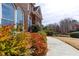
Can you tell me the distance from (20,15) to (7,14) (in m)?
1.00

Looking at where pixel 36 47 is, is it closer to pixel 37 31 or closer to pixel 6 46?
pixel 6 46

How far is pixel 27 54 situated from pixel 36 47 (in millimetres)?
317

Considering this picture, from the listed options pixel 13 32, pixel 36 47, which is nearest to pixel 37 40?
pixel 36 47

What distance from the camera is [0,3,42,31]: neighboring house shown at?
9.24 m

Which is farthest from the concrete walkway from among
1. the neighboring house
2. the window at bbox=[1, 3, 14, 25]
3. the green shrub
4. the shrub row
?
the window at bbox=[1, 3, 14, 25]

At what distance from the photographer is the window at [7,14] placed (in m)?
9.08

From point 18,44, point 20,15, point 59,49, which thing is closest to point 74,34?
point 59,49

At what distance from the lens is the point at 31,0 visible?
8633 millimetres

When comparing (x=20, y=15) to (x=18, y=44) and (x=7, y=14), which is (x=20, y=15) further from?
(x=18, y=44)

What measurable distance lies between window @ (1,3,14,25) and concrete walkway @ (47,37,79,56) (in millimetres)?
1499

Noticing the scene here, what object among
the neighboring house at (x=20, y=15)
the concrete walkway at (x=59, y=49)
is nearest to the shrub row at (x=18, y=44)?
the concrete walkway at (x=59, y=49)

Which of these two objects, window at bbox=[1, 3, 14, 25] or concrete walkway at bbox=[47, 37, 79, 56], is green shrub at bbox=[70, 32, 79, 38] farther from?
window at bbox=[1, 3, 14, 25]

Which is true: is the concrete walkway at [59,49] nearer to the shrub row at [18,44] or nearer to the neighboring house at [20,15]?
the neighboring house at [20,15]

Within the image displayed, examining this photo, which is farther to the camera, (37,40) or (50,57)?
(50,57)
